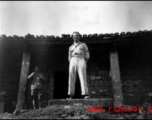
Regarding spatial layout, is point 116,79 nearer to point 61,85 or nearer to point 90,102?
point 90,102

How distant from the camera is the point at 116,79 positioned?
7.68 meters

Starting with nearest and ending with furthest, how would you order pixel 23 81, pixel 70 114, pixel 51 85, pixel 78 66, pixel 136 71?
pixel 70 114, pixel 78 66, pixel 23 81, pixel 51 85, pixel 136 71

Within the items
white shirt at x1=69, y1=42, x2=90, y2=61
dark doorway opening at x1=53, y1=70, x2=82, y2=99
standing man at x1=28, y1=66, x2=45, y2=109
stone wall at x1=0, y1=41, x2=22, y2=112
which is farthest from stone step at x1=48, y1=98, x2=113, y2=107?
dark doorway opening at x1=53, y1=70, x2=82, y2=99

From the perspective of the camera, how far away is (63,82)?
955 centimetres

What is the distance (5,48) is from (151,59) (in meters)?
6.57

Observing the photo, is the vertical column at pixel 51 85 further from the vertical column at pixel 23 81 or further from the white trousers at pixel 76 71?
the white trousers at pixel 76 71

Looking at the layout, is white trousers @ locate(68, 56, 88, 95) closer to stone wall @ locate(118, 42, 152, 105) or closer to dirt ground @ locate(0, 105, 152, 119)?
dirt ground @ locate(0, 105, 152, 119)

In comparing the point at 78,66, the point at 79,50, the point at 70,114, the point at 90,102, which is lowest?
the point at 70,114

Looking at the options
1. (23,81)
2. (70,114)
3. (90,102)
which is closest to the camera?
(70,114)

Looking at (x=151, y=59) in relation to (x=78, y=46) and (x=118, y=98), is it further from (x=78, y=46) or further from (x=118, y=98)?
(x=78, y=46)

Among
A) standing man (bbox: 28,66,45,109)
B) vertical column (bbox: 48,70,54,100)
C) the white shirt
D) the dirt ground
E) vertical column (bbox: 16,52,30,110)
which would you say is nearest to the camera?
the dirt ground

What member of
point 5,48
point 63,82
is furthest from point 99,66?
point 5,48

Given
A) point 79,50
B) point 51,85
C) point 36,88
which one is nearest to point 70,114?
point 79,50

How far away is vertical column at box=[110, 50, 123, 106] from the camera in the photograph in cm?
730
